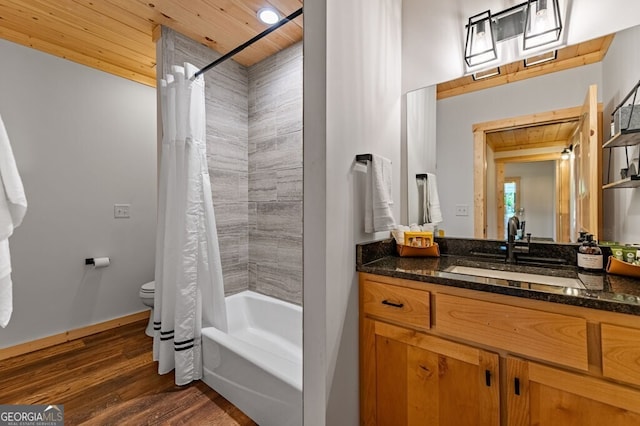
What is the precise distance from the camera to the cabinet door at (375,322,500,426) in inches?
38.4

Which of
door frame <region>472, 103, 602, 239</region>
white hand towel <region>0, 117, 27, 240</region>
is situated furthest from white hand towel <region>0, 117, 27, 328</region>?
door frame <region>472, 103, 602, 239</region>

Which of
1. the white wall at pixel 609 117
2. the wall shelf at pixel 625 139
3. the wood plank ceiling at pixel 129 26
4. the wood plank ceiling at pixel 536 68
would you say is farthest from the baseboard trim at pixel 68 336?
the wall shelf at pixel 625 139

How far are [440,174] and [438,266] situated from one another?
0.61m

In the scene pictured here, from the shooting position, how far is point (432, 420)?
1.08m

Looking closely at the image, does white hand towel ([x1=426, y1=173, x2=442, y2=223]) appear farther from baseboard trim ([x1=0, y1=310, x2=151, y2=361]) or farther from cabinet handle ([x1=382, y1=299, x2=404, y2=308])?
baseboard trim ([x1=0, y1=310, x2=151, y2=361])

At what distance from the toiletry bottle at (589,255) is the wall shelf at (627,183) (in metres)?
0.23

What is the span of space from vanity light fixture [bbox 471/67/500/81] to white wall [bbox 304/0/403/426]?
634 mm

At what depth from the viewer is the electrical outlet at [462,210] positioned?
5.05 ft

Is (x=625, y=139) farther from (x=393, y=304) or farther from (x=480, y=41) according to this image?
(x=393, y=304)

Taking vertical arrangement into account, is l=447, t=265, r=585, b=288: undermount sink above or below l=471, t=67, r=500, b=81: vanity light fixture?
below

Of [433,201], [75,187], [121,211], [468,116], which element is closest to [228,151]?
[121,211]

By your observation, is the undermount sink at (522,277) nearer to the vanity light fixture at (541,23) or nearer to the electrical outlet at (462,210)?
the electrical outlet at (462,210)

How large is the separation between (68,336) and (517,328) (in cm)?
326

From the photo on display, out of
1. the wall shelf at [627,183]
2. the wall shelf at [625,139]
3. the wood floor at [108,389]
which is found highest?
the wall shelf at [625,139]
